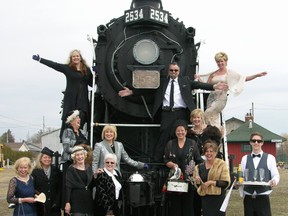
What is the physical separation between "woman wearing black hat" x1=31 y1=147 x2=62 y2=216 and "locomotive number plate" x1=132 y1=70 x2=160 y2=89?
5.90ft

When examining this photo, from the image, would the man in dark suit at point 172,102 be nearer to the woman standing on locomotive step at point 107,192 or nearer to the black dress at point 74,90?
the woman standing on locomotive step at point 107,192

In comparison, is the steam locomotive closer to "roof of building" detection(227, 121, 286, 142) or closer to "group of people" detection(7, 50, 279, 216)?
"group of people" detection(7, 50, 279, 216)

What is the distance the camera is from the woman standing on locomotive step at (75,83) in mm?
7898

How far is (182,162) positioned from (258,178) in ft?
3.44

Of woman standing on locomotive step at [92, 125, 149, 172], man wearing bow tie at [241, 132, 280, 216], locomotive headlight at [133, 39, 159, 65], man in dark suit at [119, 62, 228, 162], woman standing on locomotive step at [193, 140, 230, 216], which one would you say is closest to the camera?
woman standing on locomotive step at [193, 140, 230, 216]

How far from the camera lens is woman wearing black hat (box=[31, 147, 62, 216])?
6664mm

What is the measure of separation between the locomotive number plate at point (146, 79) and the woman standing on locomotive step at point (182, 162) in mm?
1236

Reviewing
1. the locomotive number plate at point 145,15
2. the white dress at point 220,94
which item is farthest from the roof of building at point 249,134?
the locomotive number plate at point 145,15

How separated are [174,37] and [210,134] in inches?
83.6

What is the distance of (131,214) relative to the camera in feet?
22.0

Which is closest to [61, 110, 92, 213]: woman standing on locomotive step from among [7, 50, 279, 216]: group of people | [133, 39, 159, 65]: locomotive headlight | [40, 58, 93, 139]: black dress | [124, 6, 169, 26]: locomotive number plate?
[7, 50, 279, 216]: group of people

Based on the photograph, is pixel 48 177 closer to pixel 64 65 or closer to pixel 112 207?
pixel 112 207

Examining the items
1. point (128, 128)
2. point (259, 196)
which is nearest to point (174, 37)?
point (128, 128)

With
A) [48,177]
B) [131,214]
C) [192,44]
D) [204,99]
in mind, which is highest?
[192,44]
